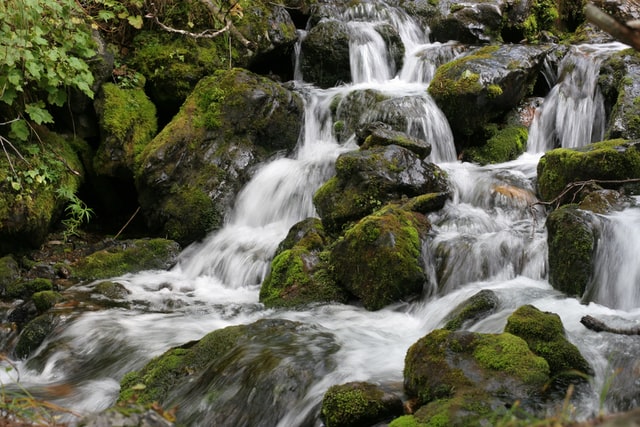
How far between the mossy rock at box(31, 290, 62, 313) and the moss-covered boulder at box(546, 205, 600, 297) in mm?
5381

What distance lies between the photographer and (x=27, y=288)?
6.72 metres

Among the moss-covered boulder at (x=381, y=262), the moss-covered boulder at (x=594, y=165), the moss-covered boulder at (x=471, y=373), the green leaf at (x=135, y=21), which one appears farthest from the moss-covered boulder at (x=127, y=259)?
the moss-covered boulder at (x=594, y=165)

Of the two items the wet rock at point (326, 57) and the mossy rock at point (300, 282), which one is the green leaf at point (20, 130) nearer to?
the mossy rock at point (300, 282)

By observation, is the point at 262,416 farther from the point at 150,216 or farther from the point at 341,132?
the point at 341,132

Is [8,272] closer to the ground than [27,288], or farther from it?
farther from it

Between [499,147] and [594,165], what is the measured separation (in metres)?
3.02

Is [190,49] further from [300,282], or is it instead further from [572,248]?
[572,248]

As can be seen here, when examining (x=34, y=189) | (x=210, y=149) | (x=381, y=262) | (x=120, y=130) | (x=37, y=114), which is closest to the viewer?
(x=381, y=262)

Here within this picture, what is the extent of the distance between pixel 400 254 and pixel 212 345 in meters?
2.16

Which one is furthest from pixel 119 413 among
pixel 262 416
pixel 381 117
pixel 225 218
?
pixel 381 117

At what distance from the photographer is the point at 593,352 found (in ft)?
12.4

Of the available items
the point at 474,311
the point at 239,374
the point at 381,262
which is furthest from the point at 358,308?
the point at 239,374

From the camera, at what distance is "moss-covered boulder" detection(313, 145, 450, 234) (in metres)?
6.88

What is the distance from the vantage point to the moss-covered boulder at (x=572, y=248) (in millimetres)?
5027
